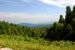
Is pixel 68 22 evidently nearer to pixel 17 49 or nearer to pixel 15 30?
pixel 15 30

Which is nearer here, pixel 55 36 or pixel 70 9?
pixel 55 36

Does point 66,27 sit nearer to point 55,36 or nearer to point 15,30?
point 55,36

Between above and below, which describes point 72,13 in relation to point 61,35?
above

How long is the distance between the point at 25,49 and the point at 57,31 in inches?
2332

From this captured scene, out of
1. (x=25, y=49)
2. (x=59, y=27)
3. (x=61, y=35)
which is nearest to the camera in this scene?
(x=25, y=49)

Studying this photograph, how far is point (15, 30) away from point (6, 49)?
10580 centimetres

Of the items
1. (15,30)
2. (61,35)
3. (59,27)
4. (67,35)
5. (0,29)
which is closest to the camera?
(67,35)

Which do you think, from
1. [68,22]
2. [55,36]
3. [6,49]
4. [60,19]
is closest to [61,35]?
[55,36]

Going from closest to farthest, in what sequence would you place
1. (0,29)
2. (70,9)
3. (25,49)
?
(25,49), (70,9), (0,29)

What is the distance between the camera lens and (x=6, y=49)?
12.8m

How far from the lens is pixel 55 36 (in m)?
69.2

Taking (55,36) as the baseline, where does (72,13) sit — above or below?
above

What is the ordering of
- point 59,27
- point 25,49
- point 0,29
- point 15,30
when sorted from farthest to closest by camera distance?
point 15,30 → point 0,29 → point 59,27 → point 25,49

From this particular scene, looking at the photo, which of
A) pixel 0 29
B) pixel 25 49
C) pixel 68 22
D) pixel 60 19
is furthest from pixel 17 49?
pixel 0 29
